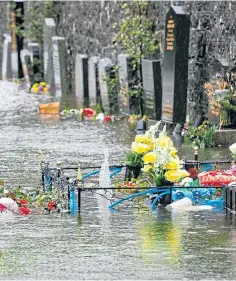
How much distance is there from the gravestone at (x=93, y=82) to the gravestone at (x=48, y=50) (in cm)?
531

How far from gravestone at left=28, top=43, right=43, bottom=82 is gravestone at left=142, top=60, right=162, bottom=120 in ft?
44.1

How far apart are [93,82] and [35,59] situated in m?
8.63

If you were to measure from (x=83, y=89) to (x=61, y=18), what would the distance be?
312 inches

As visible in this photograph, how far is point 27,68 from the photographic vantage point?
3931 centimetres

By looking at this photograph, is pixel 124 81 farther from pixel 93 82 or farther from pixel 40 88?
pixel 40 88

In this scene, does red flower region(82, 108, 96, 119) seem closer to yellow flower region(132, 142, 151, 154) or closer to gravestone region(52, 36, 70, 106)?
gravestone region(52, 36, 70, 106)

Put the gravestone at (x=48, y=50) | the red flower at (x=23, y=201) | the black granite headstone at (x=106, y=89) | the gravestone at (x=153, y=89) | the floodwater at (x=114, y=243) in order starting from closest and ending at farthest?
the floodwater at (x=114, y=243), the red flower at (x=23, y=201), the gravestone at (x=153, y=89), the black granite headstone at (x=106, y=89), the gravestone at (x=48, y=50)

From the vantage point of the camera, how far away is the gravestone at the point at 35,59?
3900cm

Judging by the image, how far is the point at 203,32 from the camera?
2436cm

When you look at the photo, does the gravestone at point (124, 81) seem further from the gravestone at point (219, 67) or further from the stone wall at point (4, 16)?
the stone wall at point (4, 16)

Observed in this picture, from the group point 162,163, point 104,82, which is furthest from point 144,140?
point 104,82

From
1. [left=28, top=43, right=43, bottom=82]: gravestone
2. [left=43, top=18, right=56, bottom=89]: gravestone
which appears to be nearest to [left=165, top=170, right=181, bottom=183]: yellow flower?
[left=43, top=18, right=56, bottom=89]: gravestone

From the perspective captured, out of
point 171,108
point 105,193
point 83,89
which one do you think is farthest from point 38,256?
point 83,89

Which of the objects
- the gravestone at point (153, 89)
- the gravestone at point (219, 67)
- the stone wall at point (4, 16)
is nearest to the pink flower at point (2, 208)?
the gravestone at point (219, 67)
